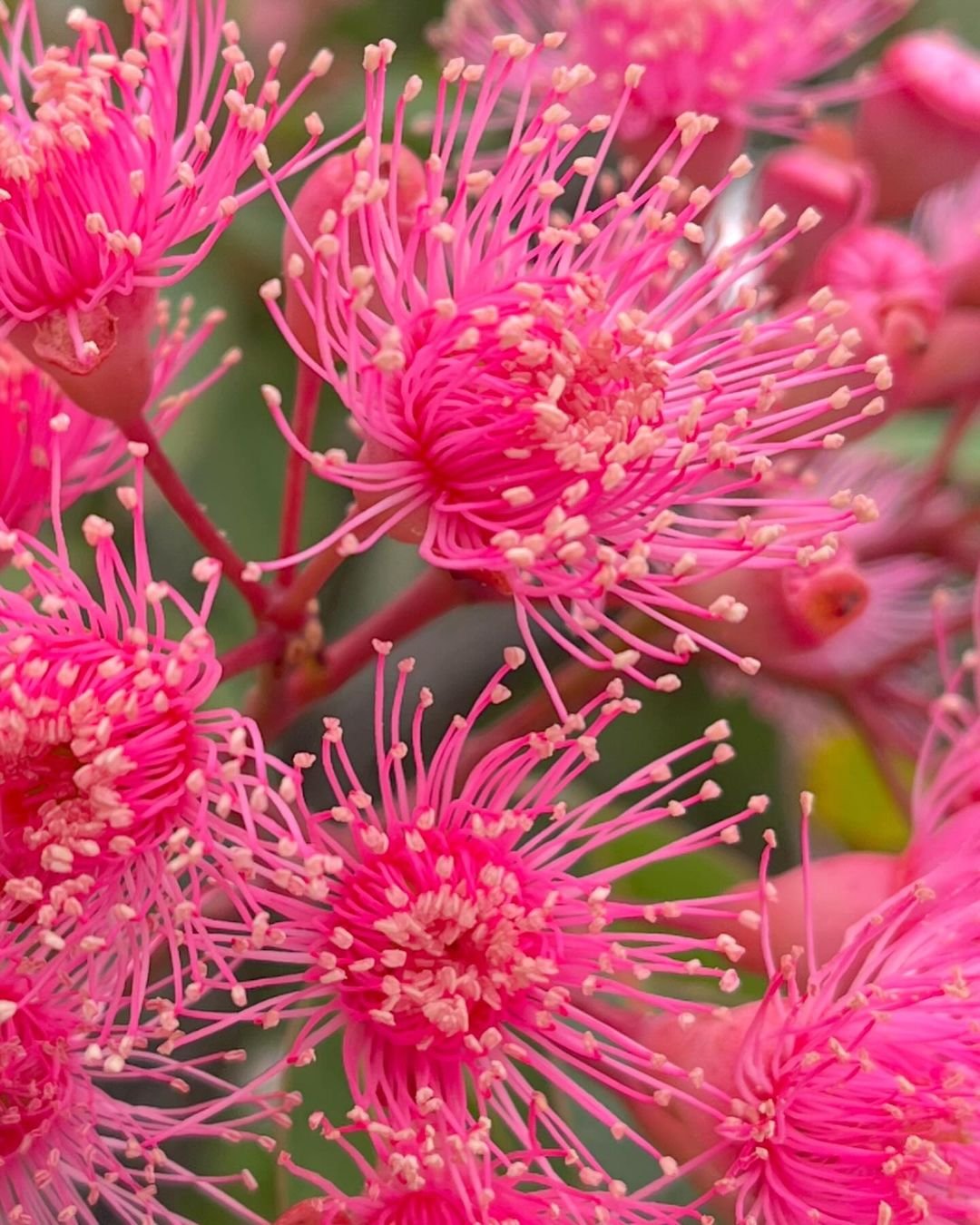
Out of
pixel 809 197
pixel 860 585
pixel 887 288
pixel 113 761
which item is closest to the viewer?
pixel 113 761

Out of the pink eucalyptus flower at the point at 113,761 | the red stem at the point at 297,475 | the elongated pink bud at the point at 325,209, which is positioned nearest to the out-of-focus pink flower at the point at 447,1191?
the pink eucalyptus flower at the point at 113,761

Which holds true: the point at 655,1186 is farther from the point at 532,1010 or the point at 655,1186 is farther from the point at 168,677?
the point at 168,677

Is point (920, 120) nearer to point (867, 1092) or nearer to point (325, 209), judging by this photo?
point (325, 209)

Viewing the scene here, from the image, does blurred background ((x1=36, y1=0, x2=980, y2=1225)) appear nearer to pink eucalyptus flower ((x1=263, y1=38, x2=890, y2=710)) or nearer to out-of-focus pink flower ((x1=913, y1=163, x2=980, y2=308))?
out-of-focus pink flower ((x1=913, y1=163, x2=980, y2=308))

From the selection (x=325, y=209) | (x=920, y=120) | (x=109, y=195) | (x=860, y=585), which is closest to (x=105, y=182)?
(x=109, y=195)

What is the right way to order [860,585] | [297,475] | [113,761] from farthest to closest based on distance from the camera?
[860,585] → [297,475] → [113,761]

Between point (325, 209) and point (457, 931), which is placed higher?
point (325, 209)

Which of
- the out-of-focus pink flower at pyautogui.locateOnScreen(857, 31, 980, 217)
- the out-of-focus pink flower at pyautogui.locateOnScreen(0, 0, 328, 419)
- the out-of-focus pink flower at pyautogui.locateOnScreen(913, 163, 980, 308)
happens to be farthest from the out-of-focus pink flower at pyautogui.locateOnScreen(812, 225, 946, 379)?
the out-of-focus pink flower at pyautogui.locateOnScreen(0, 0, 328, 419)
